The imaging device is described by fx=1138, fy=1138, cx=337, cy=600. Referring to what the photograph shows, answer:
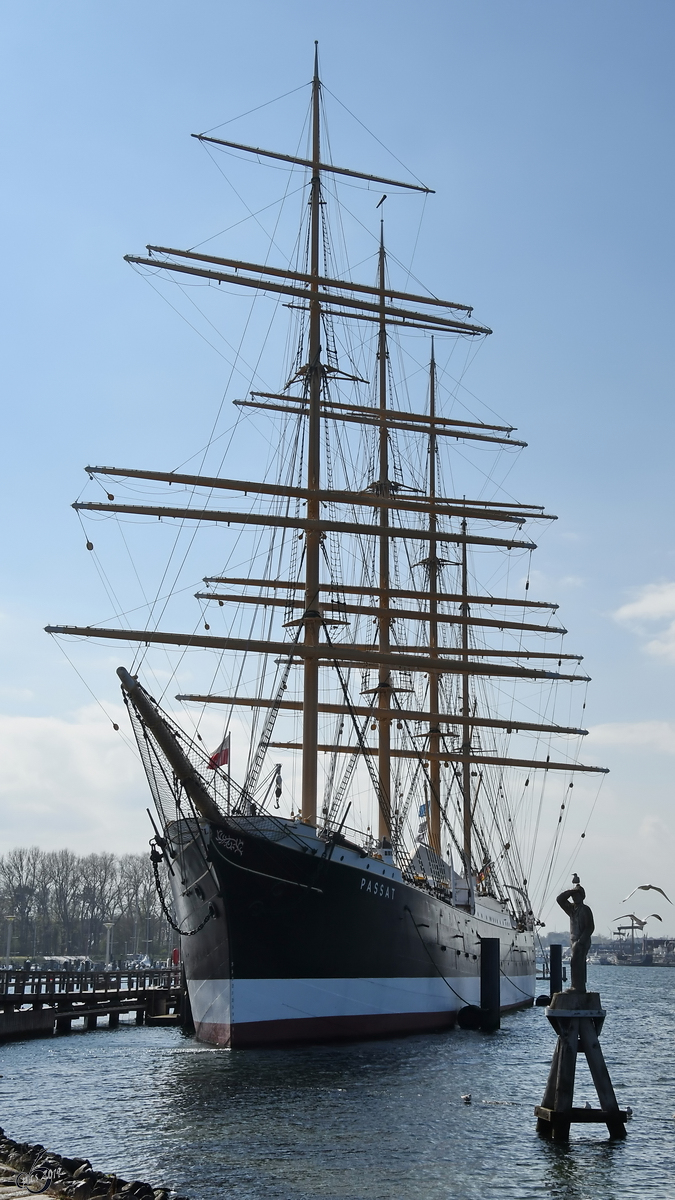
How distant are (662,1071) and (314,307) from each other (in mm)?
25980

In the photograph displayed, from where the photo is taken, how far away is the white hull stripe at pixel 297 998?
2766 cm

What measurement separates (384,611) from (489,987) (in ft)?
46.6

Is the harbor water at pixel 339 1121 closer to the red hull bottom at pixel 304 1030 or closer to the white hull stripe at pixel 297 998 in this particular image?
the red hull bottom at pixel 304 1030

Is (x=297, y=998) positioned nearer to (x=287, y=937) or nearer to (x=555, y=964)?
(x=287, y=937)

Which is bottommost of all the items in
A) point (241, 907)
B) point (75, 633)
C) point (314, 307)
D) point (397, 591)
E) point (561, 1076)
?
point (561, 1076)

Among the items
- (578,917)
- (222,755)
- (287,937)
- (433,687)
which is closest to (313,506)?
(222,755)

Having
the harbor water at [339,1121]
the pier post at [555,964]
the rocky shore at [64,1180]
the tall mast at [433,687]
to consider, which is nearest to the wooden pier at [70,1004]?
the harbor water at [339,1121]

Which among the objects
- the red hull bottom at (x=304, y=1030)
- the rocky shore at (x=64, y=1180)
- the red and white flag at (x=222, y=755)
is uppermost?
the red and white flag at (x=222, y=755)

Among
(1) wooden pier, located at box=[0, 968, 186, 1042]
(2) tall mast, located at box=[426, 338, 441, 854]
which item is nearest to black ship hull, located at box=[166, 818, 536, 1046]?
(1) wooden pier, located at box=[0, 968, 186, 1042]

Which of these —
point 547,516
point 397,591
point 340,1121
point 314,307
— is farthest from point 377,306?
point 340,1121

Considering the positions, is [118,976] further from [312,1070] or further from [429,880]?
[312,1070]

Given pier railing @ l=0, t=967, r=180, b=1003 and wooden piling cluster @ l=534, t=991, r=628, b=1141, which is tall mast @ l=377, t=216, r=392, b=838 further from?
wooden piling cluster @ l=534, t=991, r=628, b=1141

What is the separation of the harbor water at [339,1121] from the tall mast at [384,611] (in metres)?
12.4

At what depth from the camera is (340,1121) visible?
1950 centimetres
